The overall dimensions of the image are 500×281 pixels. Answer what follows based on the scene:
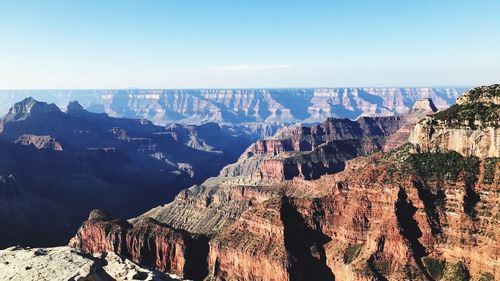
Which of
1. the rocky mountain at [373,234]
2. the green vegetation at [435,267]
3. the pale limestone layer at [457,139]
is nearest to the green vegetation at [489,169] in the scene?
the rocky mountain at [373,234]

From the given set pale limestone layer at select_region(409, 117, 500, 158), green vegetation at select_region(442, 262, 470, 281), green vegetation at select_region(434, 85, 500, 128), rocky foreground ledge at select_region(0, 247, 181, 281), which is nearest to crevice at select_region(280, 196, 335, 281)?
green vegetation at select_region(442, 262, 470, 281)

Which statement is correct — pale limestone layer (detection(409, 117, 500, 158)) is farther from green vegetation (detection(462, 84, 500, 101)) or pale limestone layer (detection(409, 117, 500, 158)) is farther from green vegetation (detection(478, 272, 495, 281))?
green vegetation (detection(478, 272, 495, 281))

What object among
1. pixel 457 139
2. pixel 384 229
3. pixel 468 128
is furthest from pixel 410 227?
pixel 468 128

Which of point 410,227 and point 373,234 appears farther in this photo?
point 373,234

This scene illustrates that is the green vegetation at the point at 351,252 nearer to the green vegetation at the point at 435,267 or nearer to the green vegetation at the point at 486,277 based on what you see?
the green vegetation at the point at 435,267

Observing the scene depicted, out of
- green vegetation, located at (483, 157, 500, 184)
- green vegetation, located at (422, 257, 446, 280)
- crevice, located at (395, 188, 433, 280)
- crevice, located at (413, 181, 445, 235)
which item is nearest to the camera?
green vegetation, located at (422, 257, 446, 280)

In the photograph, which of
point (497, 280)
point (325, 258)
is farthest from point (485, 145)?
point (325, 258)

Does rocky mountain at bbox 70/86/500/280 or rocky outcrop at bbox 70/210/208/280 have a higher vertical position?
rocky mountain at bbox 70/86/500/280

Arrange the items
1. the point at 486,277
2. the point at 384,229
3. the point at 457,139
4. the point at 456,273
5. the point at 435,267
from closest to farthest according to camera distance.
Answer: the point at 486,277
the point at 456,273
the point at 435,267
the point at 384,229
the point at 457,139

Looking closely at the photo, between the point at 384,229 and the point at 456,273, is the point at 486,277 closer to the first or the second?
the point at 456,273
